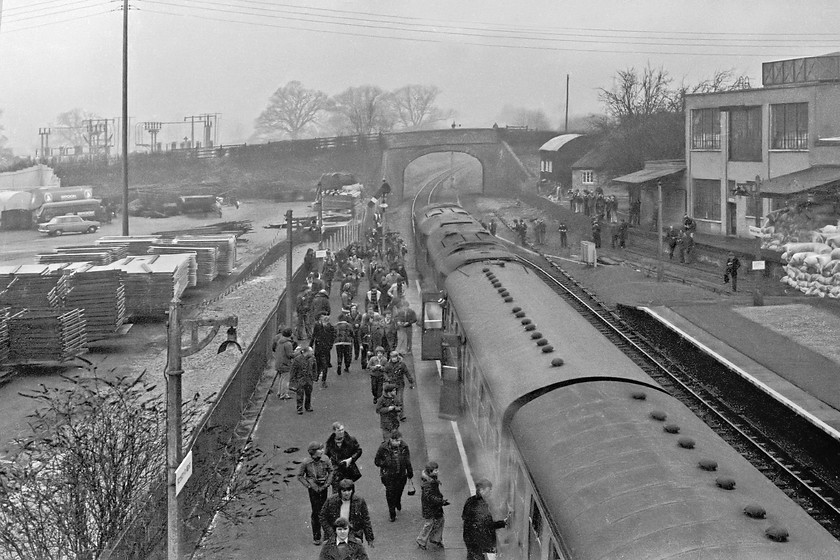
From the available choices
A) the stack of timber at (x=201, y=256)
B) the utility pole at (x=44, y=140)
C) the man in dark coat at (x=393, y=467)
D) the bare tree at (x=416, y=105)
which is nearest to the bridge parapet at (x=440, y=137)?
the bare tree at (x=416, y=105)

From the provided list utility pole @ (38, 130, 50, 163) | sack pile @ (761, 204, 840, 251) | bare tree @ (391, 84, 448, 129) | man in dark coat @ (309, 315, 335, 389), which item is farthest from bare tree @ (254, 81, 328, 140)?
man in dark coat @ (309, 315, 335, 389)

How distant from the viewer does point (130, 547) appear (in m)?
9.39

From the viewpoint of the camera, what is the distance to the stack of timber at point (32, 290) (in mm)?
25250

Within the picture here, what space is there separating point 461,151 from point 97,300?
4281 centimetres

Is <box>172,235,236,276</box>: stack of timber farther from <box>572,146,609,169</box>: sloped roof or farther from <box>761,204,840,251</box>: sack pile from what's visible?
<box>572,146,609,169</box>: sloped roof

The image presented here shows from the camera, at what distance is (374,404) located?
18.2m

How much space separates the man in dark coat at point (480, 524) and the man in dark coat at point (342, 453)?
2.71 m

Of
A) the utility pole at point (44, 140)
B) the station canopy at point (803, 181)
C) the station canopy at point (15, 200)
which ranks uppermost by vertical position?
the utility pole at point (44, 140)

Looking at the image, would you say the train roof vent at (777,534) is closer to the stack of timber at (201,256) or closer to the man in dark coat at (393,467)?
the man in dark coat at (393,467)

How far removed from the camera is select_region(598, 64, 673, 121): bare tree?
59812mm

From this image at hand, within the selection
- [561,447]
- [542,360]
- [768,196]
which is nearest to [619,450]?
[561,447]

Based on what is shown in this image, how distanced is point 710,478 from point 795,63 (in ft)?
121

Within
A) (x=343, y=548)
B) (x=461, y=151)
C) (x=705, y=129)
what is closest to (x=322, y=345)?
(x=343, y=548)

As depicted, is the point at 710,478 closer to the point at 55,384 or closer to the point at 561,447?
the point at 561,447
